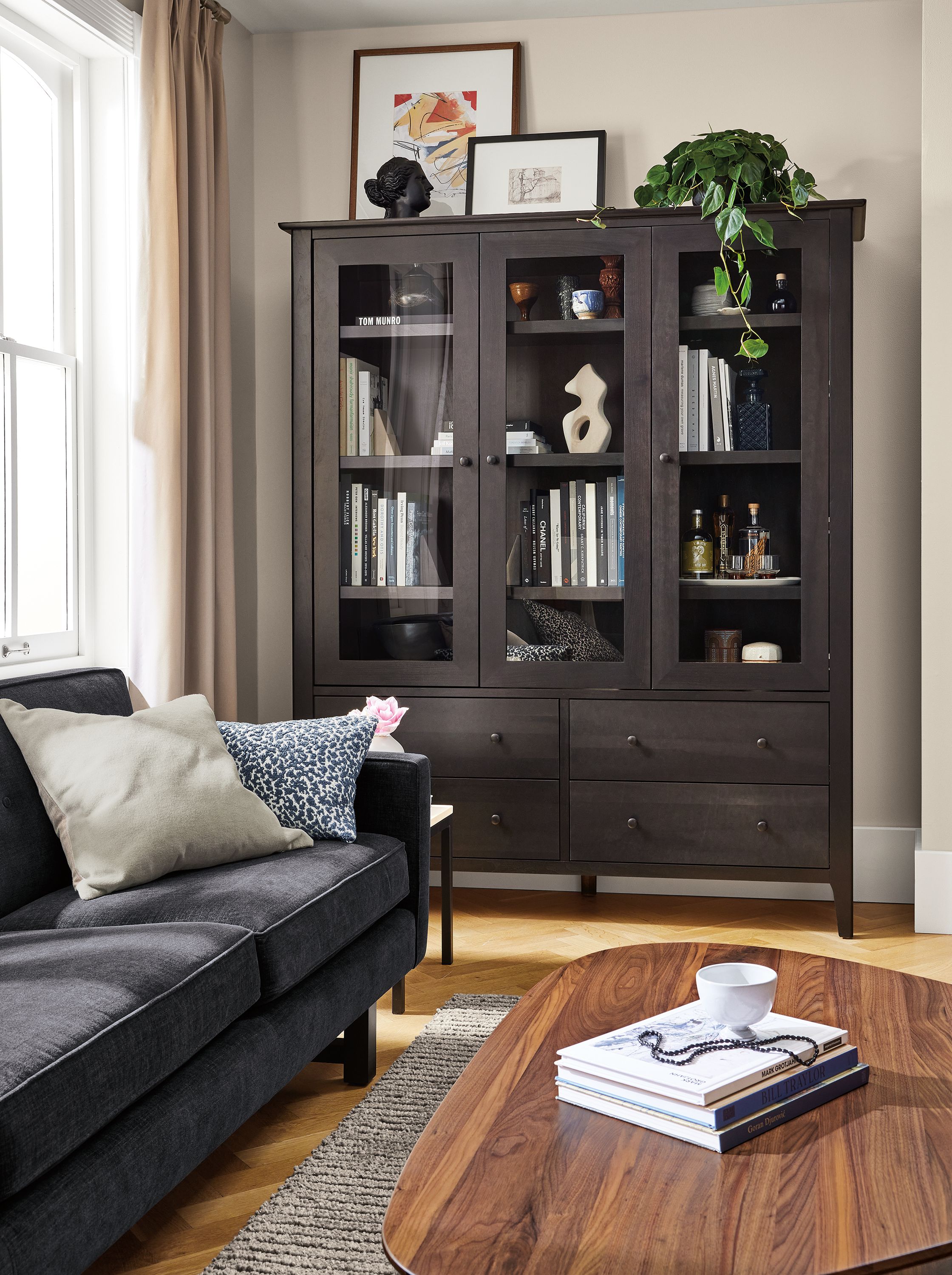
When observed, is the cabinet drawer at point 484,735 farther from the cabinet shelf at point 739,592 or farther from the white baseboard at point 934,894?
the white baseboard at point 934,894

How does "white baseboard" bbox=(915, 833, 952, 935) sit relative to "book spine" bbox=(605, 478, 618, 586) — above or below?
below

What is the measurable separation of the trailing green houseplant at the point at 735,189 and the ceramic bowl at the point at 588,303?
0.26 m

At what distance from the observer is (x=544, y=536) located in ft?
10.7

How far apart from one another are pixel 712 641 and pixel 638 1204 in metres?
2.23

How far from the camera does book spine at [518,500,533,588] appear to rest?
3.25 meters

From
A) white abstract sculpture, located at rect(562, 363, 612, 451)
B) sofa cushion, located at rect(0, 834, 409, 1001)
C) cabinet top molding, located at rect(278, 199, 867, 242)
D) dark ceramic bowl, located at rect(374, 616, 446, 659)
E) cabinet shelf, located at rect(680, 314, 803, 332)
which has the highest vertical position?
cabinet top molding, located at rect(278, 199, 867, 242)

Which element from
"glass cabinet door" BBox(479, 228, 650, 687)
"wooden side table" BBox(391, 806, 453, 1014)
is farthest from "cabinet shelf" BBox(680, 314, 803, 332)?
"wooden side table" BBox(391, 806, 453, 1014)

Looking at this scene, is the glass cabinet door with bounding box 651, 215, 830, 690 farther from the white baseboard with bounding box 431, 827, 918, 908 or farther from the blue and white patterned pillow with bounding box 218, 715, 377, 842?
the blue and white patterned pillow with bounding box 218, 715, 377, 842

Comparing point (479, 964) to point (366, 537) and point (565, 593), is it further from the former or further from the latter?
point (366, 537)

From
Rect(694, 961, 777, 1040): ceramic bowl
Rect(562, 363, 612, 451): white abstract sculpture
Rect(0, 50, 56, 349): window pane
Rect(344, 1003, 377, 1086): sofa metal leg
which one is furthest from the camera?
Rect(562, 363, 612, 451): white abstract sculpture

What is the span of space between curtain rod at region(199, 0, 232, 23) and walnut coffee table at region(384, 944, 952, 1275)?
2974 mm

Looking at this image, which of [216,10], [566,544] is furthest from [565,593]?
[216,10]

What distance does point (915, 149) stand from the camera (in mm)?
3422

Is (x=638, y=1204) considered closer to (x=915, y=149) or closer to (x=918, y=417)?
(x=918, y=417)
